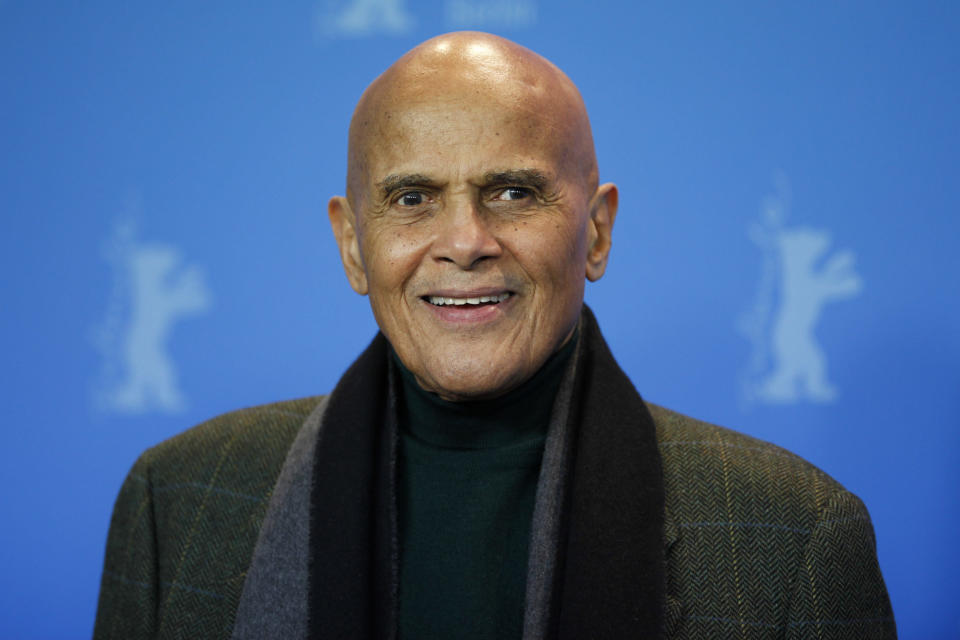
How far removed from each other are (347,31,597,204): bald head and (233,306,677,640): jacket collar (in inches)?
15.3

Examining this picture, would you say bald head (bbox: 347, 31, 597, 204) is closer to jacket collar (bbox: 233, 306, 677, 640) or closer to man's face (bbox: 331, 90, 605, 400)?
man's face (bbox: 331, 90, 605, 400)

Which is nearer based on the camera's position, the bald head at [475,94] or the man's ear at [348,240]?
the bald head at [475,94]

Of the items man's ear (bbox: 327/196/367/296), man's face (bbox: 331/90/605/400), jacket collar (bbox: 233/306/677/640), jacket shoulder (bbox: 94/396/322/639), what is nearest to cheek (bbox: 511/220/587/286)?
man's face (bbox: 331/90/605/400)

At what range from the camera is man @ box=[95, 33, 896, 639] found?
4.38ft

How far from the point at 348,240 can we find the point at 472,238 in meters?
0.35

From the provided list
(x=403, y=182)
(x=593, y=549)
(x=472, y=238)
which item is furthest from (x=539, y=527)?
(x=403, y=182)

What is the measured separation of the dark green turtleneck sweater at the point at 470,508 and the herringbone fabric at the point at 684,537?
23 cm

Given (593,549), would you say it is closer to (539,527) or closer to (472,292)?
(539,527)

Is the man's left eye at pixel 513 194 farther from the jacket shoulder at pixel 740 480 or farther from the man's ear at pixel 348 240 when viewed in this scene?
the jacket shoulder at pixel 740 480

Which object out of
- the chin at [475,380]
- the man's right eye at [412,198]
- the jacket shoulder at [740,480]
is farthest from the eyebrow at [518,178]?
the jacket shoulder at [740,480]

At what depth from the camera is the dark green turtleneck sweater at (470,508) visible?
4.53ft

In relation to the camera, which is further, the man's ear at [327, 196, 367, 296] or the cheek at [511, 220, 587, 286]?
the man's ear at [327, 196, 367, 296]

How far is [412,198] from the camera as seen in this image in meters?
1.38

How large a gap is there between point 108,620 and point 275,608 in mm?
400
